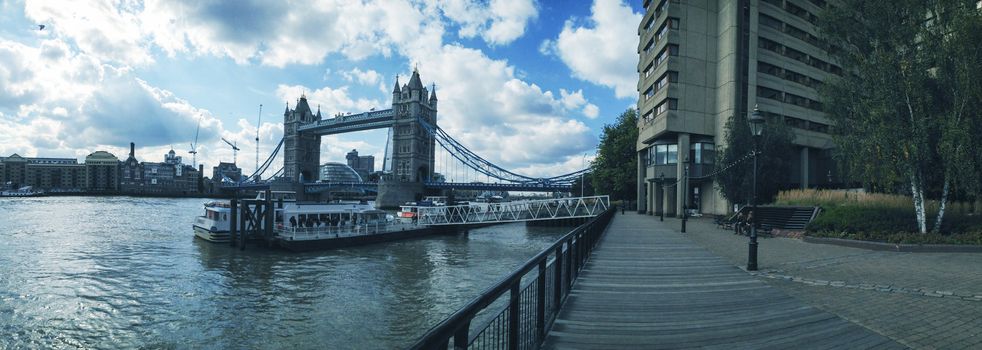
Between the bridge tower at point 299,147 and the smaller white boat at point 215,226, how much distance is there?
403 feet

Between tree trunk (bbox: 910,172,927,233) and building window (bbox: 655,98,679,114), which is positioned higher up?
building window (bbox: 655,98,679,114)

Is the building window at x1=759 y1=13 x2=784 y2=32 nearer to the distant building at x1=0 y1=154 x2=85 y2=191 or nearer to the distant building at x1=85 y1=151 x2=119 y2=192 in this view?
the distant building at x1=85 y1=151 x2=119 y2=192

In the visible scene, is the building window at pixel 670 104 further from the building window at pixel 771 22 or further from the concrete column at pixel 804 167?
the concrete column at pixel 804 167

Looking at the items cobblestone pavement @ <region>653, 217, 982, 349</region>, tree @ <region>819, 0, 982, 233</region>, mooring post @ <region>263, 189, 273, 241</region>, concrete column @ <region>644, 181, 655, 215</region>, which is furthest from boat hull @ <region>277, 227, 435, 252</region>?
tree @ <region>819, 0, 982, 233</region>

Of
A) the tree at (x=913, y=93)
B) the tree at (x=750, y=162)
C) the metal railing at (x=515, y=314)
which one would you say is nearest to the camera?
the metal railing at (x=515, y=314)

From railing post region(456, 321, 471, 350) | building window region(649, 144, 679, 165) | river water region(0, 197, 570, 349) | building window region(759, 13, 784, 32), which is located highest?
building window region(759, 13, 784, 32)

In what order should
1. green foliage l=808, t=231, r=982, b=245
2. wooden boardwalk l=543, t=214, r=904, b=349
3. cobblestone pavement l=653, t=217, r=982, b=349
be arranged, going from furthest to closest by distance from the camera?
green foliage l=808, t=231, r=982, b=245 → cobblestone pavement l=653, t=217, r=982, b=349 → wooden boardwalk l=543, t=214, r=904, b=349

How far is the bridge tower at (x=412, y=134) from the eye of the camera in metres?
128

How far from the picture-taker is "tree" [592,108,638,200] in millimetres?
59406

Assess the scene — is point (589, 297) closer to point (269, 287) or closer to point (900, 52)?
point (269, 287)

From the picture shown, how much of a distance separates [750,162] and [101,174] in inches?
8544

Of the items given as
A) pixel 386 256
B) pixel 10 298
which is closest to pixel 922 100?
pixel 386 256

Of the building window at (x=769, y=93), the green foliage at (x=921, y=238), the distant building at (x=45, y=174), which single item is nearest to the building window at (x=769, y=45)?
the building window at (x=769, y=93)

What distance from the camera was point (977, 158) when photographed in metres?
16.4
